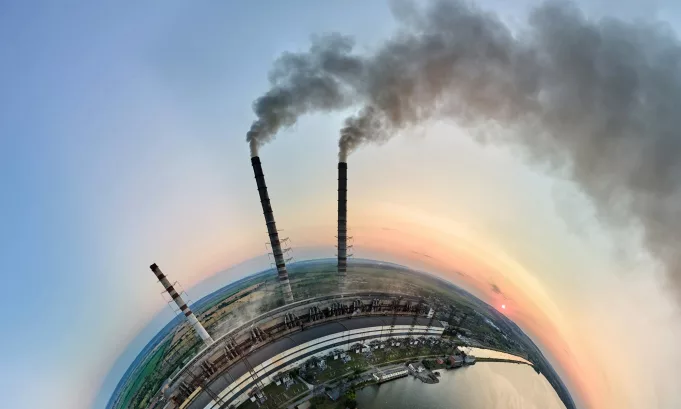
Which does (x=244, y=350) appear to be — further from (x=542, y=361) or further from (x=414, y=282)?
(x=542, y=361)

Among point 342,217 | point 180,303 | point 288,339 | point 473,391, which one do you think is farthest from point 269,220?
point 473,391

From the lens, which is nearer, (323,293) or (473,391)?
(473,391)

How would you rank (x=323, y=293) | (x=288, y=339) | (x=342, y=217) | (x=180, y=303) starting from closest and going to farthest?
(x=180, y=303) → (x=342, y=217) → (x=288, y=339) → (x=323, y=293)

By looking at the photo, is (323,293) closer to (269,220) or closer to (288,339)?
(288,339)

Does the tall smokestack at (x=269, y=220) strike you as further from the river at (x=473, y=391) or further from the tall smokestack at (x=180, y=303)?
the river at (x=473, y=391)

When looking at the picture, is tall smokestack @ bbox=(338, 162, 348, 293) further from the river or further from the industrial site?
the river

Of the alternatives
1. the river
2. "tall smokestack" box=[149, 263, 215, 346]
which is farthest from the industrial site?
the river
